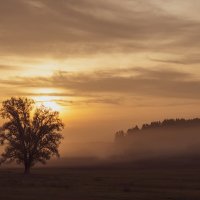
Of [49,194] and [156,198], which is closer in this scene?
[156,198]

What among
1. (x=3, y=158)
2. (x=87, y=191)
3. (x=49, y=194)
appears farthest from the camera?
(x=3, y=158)

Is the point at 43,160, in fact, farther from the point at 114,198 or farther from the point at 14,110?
the point at 114,198

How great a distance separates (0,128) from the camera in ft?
307

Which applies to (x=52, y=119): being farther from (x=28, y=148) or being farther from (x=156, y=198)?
(x=156, y=198)

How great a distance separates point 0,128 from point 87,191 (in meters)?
42.6

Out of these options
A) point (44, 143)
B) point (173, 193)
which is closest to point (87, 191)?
point (173, 193)

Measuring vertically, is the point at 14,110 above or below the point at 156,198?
above

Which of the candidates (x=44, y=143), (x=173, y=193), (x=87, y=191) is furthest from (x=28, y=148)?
(x=173, y=193)

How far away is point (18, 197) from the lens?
46.8m

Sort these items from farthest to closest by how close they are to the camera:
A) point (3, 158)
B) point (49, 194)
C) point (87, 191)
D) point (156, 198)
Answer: point (3, 158) < point (87, 191) < point (49, 194) < point (156, 198)

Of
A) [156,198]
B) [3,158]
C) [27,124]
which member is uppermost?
[27,124]

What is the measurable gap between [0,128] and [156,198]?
2064 inches

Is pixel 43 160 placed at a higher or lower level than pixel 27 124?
lower

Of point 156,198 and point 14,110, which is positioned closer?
point 156,198
